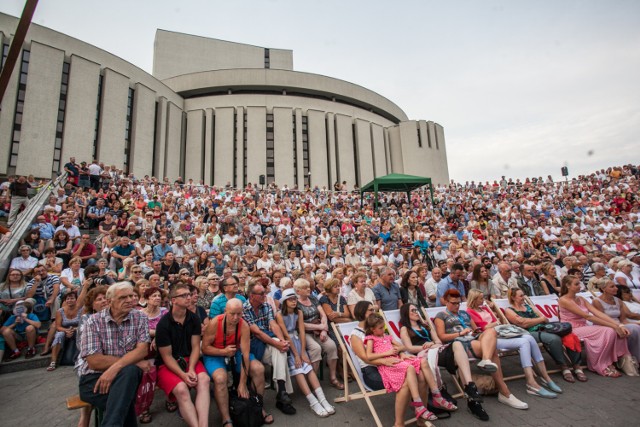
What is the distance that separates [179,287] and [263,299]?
4.35 feet

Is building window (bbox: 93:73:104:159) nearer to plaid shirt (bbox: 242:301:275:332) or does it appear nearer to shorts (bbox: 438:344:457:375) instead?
plaid shirt (bbox: 242:301:275:332)

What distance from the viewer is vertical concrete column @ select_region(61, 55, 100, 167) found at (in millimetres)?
21242

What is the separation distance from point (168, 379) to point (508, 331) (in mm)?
4522

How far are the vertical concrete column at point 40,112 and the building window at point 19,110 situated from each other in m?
0.52

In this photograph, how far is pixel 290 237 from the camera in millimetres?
12508

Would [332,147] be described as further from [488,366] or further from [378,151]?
[488,366]

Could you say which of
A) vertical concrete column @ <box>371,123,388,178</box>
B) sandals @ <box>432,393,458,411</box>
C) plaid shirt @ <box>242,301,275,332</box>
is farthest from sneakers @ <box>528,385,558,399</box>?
vertical concrete column @ <box>371,123,388,178</box>

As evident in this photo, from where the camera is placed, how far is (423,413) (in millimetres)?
3555

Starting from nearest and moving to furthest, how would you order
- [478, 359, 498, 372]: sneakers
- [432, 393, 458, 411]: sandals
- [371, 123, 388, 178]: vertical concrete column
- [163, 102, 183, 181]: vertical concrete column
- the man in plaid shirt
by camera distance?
the man in plaid shirt
[432, 393, 458, 411]: sandals
[478, 359, 498, 372]: sneakers
[163, 102, 183, 181]: vertical concrete column
[371, 123, 388, 178]: vertical concrete column

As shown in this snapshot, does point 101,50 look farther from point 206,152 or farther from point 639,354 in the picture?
point 639,354

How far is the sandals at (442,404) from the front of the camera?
12.3 ft

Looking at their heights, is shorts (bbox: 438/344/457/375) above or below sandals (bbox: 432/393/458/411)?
above

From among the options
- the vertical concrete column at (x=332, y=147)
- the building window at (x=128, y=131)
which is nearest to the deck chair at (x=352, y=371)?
the building window at (x=128, y=131)

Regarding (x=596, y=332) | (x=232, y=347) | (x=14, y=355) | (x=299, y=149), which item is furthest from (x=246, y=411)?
(x=299, y=149)
